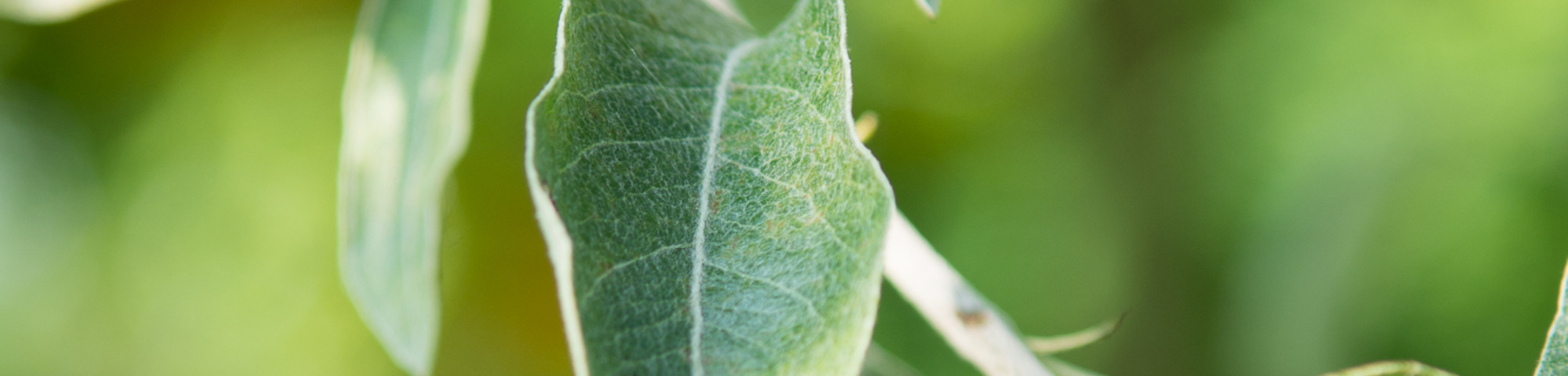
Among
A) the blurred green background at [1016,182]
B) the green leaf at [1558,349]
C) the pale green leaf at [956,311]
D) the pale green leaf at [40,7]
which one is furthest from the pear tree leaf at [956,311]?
the pale green leaf at [40,7]

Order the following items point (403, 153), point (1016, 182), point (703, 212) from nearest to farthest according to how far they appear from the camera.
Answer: point (703, 212)
point (403, 153)
point (1016, 182)

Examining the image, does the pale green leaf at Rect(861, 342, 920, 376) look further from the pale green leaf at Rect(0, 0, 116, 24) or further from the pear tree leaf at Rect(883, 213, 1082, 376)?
the pale green leaf at Rect(0, 0, 116, 24)

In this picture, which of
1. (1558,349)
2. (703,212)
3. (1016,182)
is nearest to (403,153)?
(703,212)

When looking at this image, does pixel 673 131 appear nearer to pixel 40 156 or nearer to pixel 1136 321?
pixel 1136 321

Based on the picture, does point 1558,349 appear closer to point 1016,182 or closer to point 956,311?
point 956,311

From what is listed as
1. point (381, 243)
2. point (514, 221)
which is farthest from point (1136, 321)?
point (381, 243)

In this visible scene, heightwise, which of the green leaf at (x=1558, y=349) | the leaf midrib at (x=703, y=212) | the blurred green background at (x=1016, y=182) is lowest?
the blurred green background at (x=1016, y=182)

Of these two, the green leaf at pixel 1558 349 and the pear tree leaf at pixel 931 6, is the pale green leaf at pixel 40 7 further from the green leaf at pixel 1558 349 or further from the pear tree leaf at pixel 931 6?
the green leaf at pixel 1558 349
